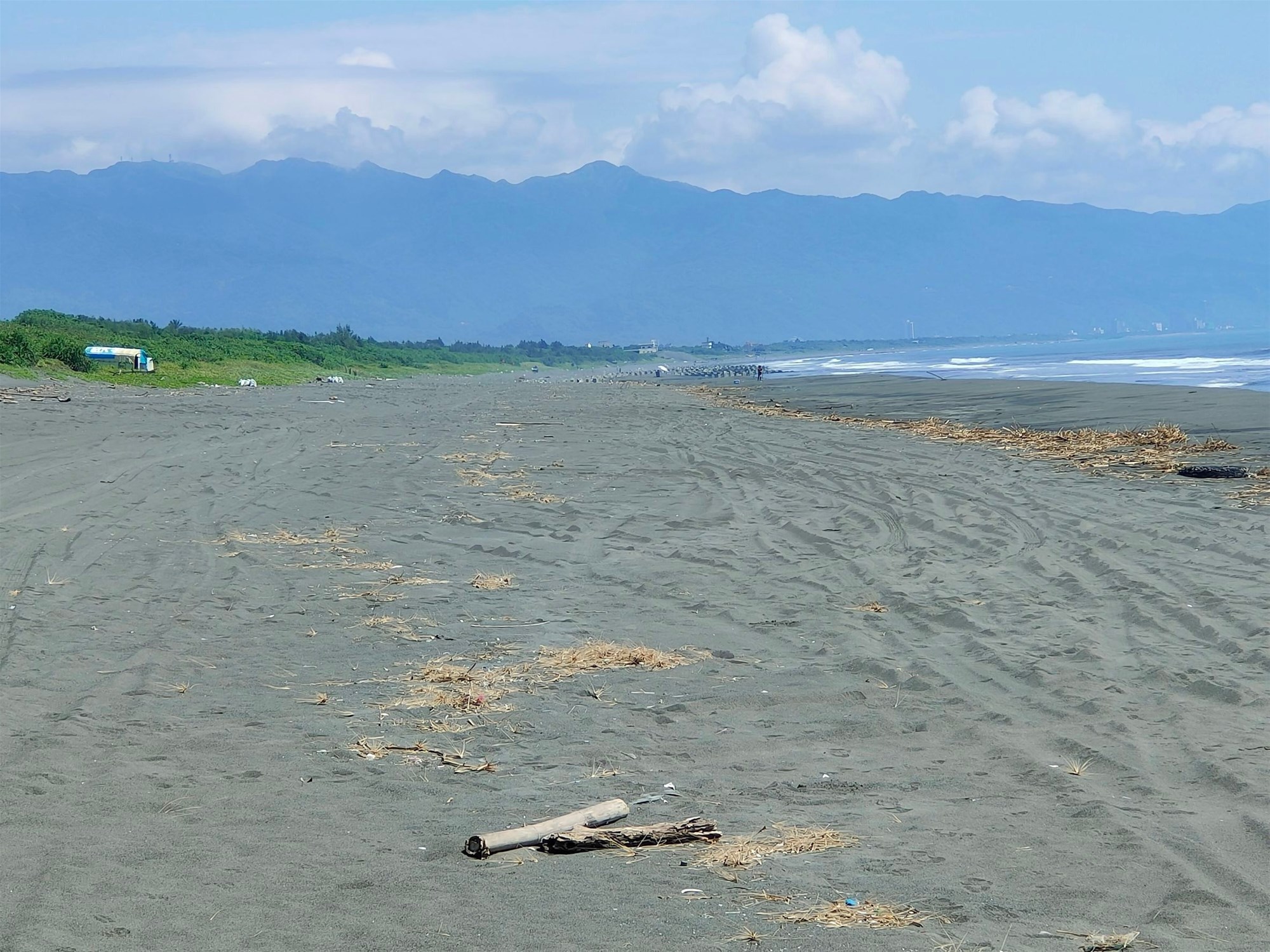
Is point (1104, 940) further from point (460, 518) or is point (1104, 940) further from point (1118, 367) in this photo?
point (1118, 367)

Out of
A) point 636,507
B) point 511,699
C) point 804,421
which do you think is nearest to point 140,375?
point 804,421

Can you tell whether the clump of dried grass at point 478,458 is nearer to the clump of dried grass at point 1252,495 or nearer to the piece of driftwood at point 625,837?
the clump of dried grass at point 1252,495

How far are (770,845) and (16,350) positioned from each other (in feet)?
157

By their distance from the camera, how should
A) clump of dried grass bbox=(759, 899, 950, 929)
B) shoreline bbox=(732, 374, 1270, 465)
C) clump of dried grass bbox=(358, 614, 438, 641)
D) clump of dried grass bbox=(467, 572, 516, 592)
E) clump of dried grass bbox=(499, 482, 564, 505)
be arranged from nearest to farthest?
clump of dried grass bbox=(759, 899, 950, 929), clump of dried grass bbox=(358, 614, 438, 641), clump of dried grass bbox=(467, 572, 516, 592), clump of dried grass bbox=(499, 482, 564, 505), shoreline bbox=(732, 374, 1270, 465)

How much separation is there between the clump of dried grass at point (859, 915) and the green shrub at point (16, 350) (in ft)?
153

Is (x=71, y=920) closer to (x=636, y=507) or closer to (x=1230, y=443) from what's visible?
(x=636, y=507)

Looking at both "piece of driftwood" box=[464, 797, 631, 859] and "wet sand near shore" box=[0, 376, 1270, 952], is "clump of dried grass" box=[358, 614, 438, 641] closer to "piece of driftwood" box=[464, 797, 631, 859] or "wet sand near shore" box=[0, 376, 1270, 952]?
"wet sand near shore" box=[0, 376, 1270, 952]

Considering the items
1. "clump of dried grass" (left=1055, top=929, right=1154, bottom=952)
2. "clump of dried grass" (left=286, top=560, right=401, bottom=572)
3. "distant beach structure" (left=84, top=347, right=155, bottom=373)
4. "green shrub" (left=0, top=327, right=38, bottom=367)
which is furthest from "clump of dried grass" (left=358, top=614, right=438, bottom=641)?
"distant beach structure" (left=84, top=347, right=155, bottom=373)

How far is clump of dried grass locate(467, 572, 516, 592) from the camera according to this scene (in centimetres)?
1058

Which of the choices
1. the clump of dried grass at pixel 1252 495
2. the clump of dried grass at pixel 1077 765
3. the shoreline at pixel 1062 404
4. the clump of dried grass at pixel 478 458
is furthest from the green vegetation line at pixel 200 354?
the clump of dried grass at pixel 1077 765

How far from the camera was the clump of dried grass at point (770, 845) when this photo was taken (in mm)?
4840

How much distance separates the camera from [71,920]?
4.12m

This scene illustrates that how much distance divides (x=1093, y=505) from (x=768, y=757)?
1009cm

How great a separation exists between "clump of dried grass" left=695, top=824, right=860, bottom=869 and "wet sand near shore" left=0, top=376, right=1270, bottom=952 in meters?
0.10
